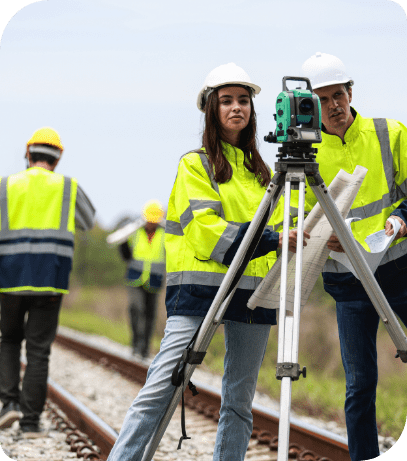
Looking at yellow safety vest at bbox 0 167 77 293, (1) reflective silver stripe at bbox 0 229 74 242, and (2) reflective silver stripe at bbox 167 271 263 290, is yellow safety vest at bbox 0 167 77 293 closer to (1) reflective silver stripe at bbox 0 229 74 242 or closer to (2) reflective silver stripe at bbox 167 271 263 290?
(1) reflective silver stripe at bbox 0 229 74 242

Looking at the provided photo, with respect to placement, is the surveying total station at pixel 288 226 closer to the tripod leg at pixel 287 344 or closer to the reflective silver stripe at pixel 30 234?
the tripod leg at pixel 287 344

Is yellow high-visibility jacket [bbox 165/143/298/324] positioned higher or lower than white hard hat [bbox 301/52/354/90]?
lower

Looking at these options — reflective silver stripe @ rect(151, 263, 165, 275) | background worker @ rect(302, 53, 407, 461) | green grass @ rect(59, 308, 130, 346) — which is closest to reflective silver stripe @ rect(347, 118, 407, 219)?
background worker @ rect(302, 53, 407, 461)

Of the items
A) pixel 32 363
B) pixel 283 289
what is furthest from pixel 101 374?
pixel 283 289

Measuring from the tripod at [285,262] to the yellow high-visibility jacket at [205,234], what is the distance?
118 millimetres

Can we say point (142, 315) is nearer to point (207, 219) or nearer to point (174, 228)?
point (174, 228)

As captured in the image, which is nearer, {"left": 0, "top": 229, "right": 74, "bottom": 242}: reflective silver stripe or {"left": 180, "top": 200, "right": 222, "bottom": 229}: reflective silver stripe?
{"left": 180, "top": 200, "right": 222, "bottom": 229}: reflective silver stripe

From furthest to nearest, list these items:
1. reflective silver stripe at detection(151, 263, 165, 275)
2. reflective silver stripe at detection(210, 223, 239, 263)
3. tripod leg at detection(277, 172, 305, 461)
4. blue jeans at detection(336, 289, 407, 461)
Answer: reflective silver stripe at detection(151, 263, 165, 275) → blue jeans at detection(336, 289, 407, 461) → reflective silver stripe at detection(210, 223, 239, 263) → tripod leg at detection(277, 172, 305, 461)

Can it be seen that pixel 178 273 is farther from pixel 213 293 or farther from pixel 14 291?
pixel 14 291

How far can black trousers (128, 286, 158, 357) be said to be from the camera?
31.2 feet

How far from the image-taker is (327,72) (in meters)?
2.96

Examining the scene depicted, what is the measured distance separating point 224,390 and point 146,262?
21.5 ft

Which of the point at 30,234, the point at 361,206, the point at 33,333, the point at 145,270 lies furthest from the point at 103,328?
the point at 361,206

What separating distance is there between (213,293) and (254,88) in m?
0.95
